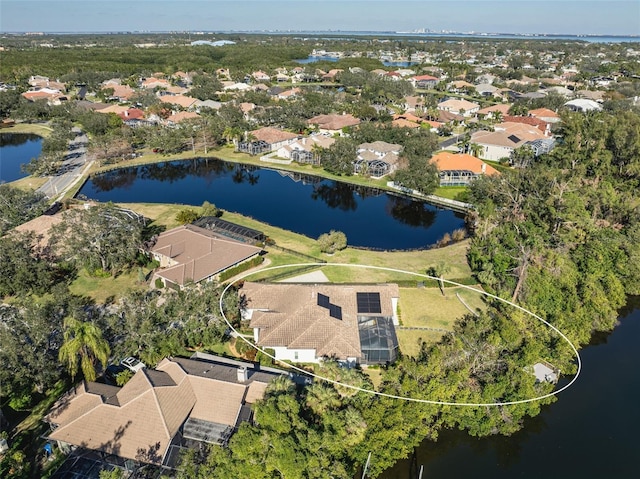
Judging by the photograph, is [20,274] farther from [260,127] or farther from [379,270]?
[260,127]

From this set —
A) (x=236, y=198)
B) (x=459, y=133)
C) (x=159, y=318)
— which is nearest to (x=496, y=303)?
(x=159, y=318)

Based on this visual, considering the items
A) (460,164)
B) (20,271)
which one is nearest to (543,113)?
(460,164)

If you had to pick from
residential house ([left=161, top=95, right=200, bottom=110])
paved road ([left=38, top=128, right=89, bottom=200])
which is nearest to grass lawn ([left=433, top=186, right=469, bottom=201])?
paved road ([left=38, top=128, right=89, bottom=200])

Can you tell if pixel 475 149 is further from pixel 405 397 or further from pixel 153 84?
pixel 153 84

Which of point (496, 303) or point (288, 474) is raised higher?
point (288, 474)

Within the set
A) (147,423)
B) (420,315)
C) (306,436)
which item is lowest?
(420,315)

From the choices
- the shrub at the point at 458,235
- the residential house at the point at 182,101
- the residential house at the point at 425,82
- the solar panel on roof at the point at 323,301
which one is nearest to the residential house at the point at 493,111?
the residential house at the point at 425,82
